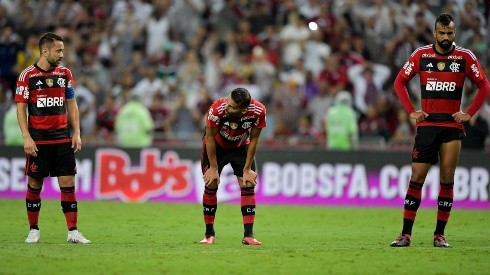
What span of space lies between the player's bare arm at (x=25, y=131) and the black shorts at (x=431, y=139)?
4.75 m

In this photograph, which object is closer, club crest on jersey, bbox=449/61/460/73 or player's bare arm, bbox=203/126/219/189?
player's bare arm, bbox=203/126/219/189

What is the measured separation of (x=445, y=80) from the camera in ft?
39.8

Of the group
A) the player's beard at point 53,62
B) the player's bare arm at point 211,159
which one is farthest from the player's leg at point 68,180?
the player's bare arm at point 211,159

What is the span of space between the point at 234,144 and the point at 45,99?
2420 mm

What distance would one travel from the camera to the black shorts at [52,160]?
40.6ft

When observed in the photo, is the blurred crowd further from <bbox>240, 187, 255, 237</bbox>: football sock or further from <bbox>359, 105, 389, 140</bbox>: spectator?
<bbox>240, 187, 255, 237</bbox>: football sock

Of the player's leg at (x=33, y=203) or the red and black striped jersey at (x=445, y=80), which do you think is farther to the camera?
the player's leg at (x=33, y=203)

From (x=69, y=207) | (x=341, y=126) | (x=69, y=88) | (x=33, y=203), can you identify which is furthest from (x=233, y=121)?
(x=341, y=126)

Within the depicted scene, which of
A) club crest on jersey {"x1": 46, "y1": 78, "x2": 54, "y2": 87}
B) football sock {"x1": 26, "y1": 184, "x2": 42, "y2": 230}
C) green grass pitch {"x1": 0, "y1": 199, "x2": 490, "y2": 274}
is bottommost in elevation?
green grass pitch {"x1": 0, "y1": 199, "x2": 490, "y2": 274}

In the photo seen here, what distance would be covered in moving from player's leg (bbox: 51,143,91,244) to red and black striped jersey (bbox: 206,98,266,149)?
188 centimetres

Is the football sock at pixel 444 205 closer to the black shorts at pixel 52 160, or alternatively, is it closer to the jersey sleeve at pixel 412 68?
the jersey sleeve at pixel 412 68

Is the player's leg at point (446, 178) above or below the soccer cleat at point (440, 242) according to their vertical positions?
above

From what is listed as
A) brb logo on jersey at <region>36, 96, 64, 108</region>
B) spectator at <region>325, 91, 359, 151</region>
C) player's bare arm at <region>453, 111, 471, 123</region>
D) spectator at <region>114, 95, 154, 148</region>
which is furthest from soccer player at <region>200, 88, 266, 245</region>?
spectator at <region>114, 95, 154, 148</region>

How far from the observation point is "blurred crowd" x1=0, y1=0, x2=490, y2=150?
21828 millimetres
